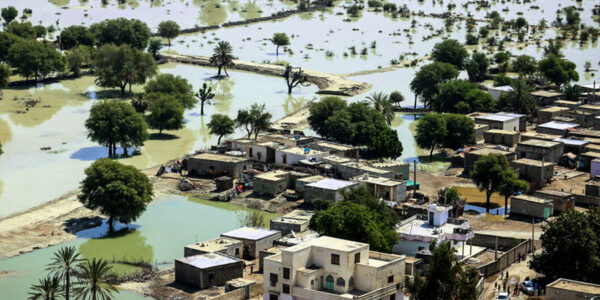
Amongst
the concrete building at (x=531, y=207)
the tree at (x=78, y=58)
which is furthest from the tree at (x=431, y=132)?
the tree at (x=78, y=58)

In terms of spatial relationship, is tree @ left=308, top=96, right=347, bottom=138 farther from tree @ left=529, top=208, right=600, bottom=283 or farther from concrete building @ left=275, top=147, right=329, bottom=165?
tree @ left=529, top=208, right=600, bottom=283

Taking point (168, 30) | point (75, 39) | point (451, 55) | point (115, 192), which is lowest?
point (115, 192)

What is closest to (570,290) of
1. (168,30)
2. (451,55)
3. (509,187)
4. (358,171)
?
(509,187)

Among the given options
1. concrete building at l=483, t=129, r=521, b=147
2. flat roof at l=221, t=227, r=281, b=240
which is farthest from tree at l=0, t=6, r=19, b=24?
flat roof at l=221, t=227, r=281, b=240

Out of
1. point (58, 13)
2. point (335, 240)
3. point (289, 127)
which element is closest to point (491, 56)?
point (289, 127)

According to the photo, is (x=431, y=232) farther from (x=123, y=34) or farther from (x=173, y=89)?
(x=123, y=34)

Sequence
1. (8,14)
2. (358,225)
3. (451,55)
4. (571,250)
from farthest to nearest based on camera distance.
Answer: (8,14), (451,55), (358,225), (571,250)
